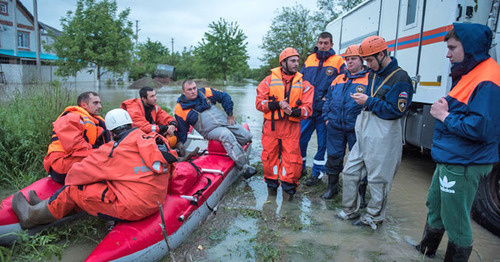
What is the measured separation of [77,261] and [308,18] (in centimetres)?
2423

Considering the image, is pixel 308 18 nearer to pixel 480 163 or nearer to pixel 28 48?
pixel 480 163

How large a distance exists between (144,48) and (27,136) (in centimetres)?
2572

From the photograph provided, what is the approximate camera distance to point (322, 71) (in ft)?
15.4

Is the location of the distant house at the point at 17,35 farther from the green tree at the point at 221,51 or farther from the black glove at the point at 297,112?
the black glove at the point at 297,112

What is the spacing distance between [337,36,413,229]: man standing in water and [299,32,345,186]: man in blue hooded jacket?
126cm

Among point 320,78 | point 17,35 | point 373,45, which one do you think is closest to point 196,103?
point 320,78

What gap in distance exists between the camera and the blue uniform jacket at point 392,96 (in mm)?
3025

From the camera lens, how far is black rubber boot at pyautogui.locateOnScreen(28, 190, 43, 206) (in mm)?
3023

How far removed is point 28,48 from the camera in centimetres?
3114

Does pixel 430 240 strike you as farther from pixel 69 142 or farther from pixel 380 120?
pixel 69 142

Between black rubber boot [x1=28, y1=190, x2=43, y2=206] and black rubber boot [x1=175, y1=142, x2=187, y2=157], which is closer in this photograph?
black rubber boot [x1=28, y1=190, x2=43, y2=206]

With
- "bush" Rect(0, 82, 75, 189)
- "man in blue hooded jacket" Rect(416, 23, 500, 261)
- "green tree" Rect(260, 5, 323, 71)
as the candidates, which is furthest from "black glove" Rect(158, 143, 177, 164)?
"green tree" Rect(260, 5, 323, 71)

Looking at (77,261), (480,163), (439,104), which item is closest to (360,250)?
(480,163)

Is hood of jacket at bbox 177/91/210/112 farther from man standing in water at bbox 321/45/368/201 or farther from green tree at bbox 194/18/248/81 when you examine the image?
green tree at bbox 194/18/248/81
